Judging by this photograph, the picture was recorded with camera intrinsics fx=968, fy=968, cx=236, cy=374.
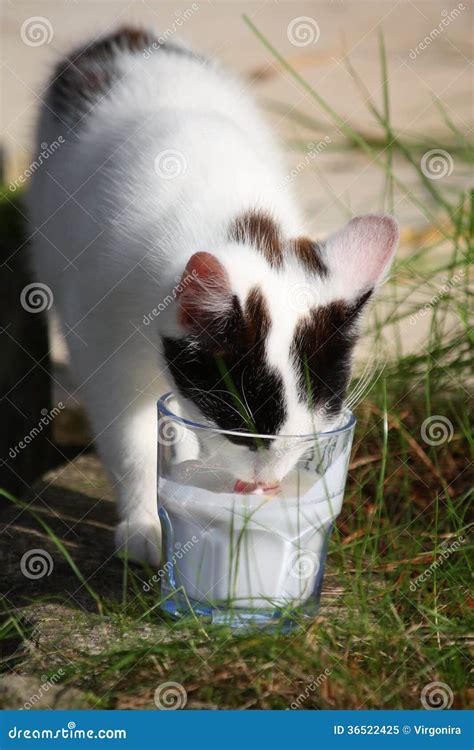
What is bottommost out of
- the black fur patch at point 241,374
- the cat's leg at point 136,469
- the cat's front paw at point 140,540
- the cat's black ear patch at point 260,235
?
the cat's front paw at point 140,540

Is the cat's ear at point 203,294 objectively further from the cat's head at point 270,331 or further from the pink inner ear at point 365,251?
the pink inner ear at point 365,251

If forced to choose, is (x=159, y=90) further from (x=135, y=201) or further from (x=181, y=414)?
(x=181, y=414)

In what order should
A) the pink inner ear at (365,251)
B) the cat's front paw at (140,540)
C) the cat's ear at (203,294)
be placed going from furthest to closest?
the cat's front paw at (140,540), the pink inner ear at (365,251), the cat's ear at (203,294)

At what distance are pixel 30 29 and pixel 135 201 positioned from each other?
1028 mm

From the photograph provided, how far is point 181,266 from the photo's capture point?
165cm

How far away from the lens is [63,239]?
7.16 feet

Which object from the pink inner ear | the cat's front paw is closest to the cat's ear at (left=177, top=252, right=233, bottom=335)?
the pink inner ear

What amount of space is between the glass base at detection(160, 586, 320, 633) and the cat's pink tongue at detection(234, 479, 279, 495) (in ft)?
0.64

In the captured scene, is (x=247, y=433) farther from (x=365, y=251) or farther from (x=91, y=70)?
(x=91, y=70)

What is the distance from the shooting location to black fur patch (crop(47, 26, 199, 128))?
2338 millimetres

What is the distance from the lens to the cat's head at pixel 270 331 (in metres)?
1.56

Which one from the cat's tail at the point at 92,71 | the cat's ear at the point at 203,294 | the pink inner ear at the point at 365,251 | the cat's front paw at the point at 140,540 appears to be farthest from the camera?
the cat's tail at the point at 92,71

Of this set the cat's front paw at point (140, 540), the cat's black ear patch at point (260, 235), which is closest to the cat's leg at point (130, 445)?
the cat's front paw at point (140, 540)

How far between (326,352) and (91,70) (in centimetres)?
117
